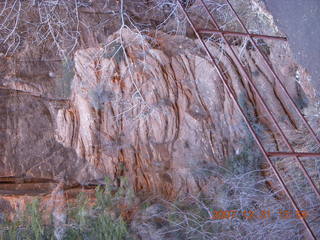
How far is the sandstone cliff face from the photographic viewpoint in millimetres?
3801

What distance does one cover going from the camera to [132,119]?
3934 millimetres

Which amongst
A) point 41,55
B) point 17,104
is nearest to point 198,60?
point 41,55

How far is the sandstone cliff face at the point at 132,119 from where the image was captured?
3801mm

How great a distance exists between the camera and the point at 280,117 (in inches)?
162
